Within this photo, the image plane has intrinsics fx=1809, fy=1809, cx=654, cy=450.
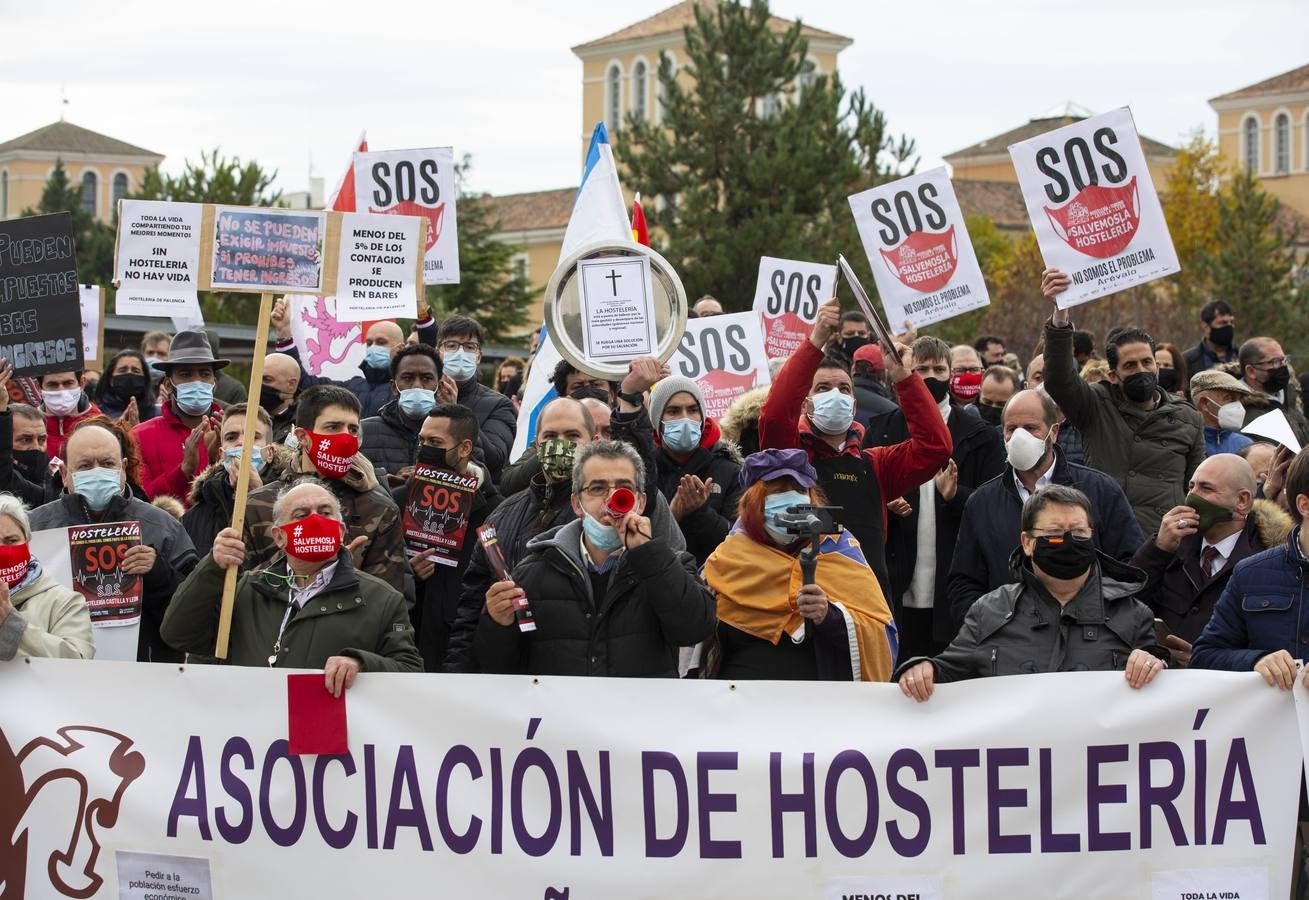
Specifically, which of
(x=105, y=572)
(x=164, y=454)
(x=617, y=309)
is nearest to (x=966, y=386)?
(x=617, y=309)

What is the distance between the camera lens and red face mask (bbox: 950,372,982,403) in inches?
428

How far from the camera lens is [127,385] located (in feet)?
38.0

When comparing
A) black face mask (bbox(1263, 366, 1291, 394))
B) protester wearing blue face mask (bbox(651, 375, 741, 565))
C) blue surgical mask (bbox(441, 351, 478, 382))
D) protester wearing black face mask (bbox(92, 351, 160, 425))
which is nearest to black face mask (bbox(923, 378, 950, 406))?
protester wearing blue face mask (bbox(651, 375, 741, 565))

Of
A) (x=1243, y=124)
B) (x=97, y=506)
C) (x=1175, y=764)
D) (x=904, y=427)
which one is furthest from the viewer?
(x=1243, y=124)

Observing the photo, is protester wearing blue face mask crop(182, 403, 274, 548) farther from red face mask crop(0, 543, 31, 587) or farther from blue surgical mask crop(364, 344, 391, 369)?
blue surgical mask crop(364, 344, 391, 369)

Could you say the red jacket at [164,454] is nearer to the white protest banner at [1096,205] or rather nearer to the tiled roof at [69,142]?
the white protest banner at [1096,205]

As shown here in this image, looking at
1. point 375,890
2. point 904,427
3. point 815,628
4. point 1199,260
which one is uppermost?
point 1199,260

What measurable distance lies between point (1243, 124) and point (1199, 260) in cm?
5972

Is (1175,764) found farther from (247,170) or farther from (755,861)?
(247,170)

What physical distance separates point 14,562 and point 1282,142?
11172 cm

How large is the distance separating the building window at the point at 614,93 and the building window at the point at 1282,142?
41.5 meters

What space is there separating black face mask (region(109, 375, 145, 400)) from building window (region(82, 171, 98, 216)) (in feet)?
359

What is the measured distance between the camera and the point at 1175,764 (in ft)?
18.9

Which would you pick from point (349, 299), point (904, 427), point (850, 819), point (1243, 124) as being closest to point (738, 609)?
point (850, 819)
